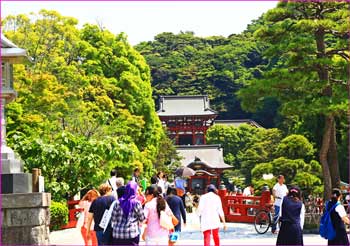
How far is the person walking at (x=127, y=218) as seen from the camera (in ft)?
28.8

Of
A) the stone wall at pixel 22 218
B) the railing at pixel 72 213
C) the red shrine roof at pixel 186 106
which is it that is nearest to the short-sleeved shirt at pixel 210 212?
the stone wall at pixel 22 218

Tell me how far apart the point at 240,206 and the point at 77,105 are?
8.90 meters

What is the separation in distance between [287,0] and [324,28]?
50.8 inches

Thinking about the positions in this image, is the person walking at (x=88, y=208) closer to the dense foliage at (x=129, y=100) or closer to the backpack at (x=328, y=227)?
the backpack at (x=328, y=227)

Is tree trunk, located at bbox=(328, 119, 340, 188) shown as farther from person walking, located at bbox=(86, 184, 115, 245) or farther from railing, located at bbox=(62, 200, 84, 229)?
person walking, located at bbox=(86, 184, 115, 245)

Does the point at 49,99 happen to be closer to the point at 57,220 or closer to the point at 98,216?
the point at 57,220

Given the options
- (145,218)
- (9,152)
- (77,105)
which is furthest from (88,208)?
(77,105)

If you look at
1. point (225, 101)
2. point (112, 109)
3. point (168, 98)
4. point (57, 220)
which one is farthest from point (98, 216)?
point (225, 101)

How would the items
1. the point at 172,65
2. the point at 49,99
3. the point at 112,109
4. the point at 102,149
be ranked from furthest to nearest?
the point at 172,65, the point at 112,109, the point at 49,99, the point at 102,149

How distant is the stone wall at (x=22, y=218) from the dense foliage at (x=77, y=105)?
712cm

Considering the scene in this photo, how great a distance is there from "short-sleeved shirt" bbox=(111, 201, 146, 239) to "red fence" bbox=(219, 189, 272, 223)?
490 inches

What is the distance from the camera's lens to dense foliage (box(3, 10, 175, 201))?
21.5m

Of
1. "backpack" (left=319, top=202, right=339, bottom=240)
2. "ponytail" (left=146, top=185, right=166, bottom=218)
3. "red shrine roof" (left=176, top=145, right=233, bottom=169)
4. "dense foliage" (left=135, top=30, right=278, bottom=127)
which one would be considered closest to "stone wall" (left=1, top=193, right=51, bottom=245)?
"ponytail" (left=146, top=185, right=166, bottom=218)

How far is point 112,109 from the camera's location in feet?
103
